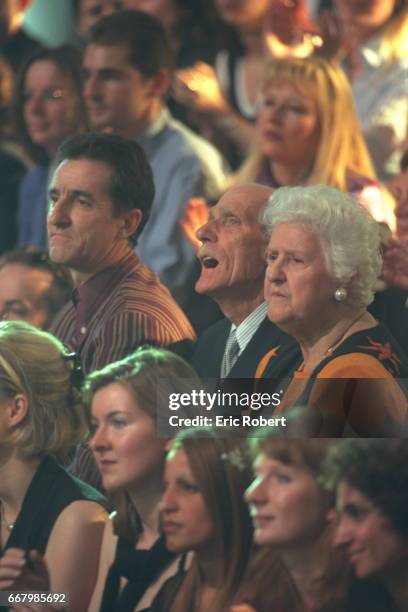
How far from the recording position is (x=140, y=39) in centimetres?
689

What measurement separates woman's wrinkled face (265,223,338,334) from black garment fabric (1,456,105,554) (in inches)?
28.4

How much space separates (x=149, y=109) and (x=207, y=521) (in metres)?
1.58

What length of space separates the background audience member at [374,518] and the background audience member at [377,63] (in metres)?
1.36

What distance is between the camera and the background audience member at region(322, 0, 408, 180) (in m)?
6.86

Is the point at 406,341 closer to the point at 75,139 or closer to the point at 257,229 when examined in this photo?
the point at 257,229

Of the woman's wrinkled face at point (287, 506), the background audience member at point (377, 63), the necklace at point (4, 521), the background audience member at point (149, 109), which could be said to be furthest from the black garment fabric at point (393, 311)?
the necklace at point (4, 521)

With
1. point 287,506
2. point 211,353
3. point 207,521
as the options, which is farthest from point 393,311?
point 207,521

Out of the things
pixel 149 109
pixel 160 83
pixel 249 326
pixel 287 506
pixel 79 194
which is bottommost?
pixel 287 506

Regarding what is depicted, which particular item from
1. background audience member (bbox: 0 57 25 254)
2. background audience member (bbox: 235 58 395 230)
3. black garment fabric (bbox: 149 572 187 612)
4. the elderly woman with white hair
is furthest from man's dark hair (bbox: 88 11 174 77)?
black garment fabric (bbox: 149 572 187 612)

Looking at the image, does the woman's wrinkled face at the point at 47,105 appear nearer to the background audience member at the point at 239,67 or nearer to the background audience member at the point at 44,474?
the background audience member at the point at 239,67

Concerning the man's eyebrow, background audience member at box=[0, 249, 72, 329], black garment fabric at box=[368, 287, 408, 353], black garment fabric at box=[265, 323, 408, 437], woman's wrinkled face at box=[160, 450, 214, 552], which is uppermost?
the man's eyebrow

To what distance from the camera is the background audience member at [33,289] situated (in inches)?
249

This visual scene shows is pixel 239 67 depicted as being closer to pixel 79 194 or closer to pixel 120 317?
pixel 79 194

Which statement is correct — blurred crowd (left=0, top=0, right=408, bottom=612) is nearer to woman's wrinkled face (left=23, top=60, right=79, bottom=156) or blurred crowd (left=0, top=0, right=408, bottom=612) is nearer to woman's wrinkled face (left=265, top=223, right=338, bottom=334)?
woman's wrinkled face (left=265, top=223, right=338, bottom=334)
